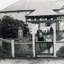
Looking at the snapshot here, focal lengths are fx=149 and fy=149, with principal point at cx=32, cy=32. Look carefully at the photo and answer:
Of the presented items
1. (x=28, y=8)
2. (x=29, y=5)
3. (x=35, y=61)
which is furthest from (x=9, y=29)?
(x=29, y=5)

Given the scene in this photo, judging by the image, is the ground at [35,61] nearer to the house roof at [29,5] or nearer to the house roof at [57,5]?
the house roof at [29,5]

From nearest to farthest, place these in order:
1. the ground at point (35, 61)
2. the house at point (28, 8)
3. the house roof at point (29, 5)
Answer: the ground at point (35, 61) → the house at point (28, 8) → the house roof at point (29, 5)

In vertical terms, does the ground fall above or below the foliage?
below

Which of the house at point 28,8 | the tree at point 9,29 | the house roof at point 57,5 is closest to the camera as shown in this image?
the tree at point 9,29

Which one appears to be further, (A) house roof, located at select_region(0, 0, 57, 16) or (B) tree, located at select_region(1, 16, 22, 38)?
(A) house roof, located at select_region(0, 0, 57, 16)

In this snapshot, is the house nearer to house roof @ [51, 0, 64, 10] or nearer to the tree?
house roof @ [51, 0, 64, 10]

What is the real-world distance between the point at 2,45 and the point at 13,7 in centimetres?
1144

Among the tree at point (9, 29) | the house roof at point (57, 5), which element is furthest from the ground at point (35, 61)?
the house roof at point (57, 5)

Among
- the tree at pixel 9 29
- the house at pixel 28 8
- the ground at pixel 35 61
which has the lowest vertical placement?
the ground at pixel 35 61

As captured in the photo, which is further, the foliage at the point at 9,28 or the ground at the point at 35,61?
the foliage at the point at 9,28

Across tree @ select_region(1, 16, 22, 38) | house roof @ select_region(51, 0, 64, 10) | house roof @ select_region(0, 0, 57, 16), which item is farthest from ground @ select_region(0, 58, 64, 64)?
house roof @ select_region(51, 0, 64, 10)

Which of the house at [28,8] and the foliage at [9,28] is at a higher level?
the house at [28,8]

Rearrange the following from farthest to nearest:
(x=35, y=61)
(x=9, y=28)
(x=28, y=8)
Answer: (x=28, y=8) < (x=9, y=28) < (x=35, y=61)

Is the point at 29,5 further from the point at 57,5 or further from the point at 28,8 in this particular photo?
the point at 57,5
